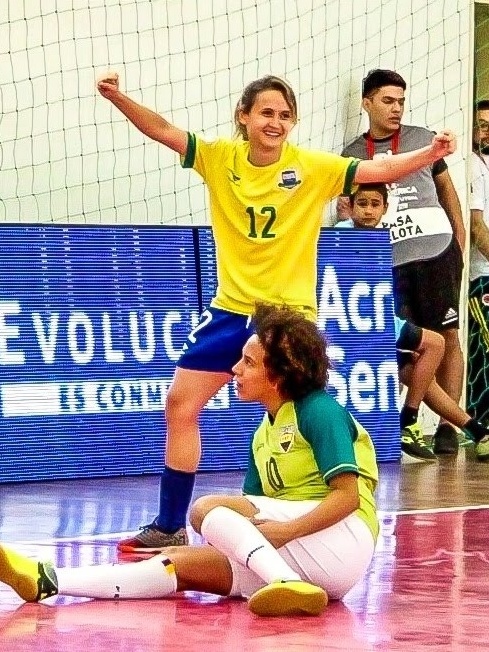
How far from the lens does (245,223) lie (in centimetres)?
593

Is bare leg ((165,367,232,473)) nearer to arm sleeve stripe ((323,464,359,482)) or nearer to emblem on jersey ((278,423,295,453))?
emblem on jersey ((278,423,295,453))

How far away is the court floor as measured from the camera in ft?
12.7

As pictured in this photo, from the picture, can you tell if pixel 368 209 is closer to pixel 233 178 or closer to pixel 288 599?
pixel 233 178

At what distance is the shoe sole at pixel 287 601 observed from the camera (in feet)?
13.6

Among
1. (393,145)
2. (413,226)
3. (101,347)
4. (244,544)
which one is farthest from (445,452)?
(244,544)

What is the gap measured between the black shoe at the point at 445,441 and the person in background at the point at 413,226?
0.17ft

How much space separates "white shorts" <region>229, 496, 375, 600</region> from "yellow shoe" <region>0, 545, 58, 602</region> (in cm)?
53

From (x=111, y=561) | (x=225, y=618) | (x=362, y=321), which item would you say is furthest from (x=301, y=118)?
(x=225, y=618)

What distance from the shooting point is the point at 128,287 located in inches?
354

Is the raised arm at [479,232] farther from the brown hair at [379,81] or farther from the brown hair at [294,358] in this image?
the brown hair at [294,358]

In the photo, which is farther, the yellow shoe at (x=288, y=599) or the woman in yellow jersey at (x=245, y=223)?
the woman in yellow jersey at (x=245, y=223)

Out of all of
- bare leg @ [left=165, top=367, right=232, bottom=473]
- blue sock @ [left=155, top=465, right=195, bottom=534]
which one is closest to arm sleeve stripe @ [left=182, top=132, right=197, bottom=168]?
bare leg @ [left=165, top=367, right=232, bottom=473]

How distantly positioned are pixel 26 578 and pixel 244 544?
0.64 meters

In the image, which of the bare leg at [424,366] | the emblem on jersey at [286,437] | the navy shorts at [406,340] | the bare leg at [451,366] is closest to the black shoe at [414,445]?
the bare leg at [424,366]
